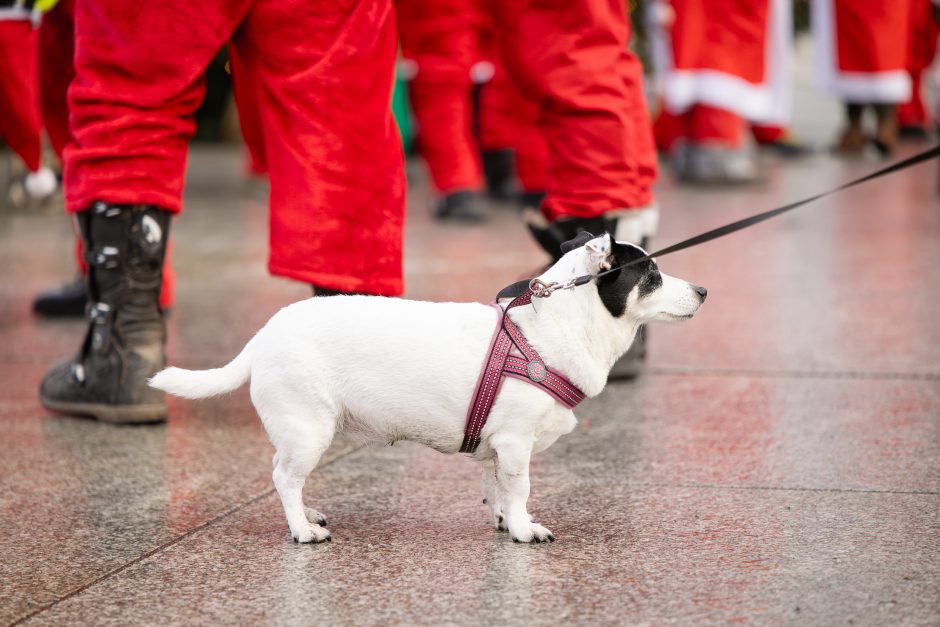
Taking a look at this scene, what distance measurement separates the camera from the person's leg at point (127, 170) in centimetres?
302

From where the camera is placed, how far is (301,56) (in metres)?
3.01

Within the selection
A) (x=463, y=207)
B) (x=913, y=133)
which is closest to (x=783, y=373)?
(x=463, y=207)

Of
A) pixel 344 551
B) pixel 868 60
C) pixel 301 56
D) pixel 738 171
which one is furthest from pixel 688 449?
pixel 868 60

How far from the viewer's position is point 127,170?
312 cm

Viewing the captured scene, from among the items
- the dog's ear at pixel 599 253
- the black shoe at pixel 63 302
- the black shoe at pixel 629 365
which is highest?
the dog's ear at pixel 599 253

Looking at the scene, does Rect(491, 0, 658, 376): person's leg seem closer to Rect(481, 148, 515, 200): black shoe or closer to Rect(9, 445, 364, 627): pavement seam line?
Rect(9, 445, 364, 627): pavement seam line

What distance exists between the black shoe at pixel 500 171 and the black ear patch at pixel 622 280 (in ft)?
18.7

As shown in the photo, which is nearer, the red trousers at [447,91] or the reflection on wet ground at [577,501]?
the reflection on wet ground at [577,501]

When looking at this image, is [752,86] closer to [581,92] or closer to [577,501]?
[581,92]

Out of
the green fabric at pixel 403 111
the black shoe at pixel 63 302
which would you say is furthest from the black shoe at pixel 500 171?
the black shoe at pixel 63 302

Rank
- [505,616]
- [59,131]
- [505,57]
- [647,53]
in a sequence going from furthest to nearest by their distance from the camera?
[647,53] → [59,131] → [505,57] → [505,616]

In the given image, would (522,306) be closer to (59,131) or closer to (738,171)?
(59,131)

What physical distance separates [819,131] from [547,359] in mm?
10962

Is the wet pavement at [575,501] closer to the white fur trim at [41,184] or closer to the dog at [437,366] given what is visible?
the dog at [437,366]
